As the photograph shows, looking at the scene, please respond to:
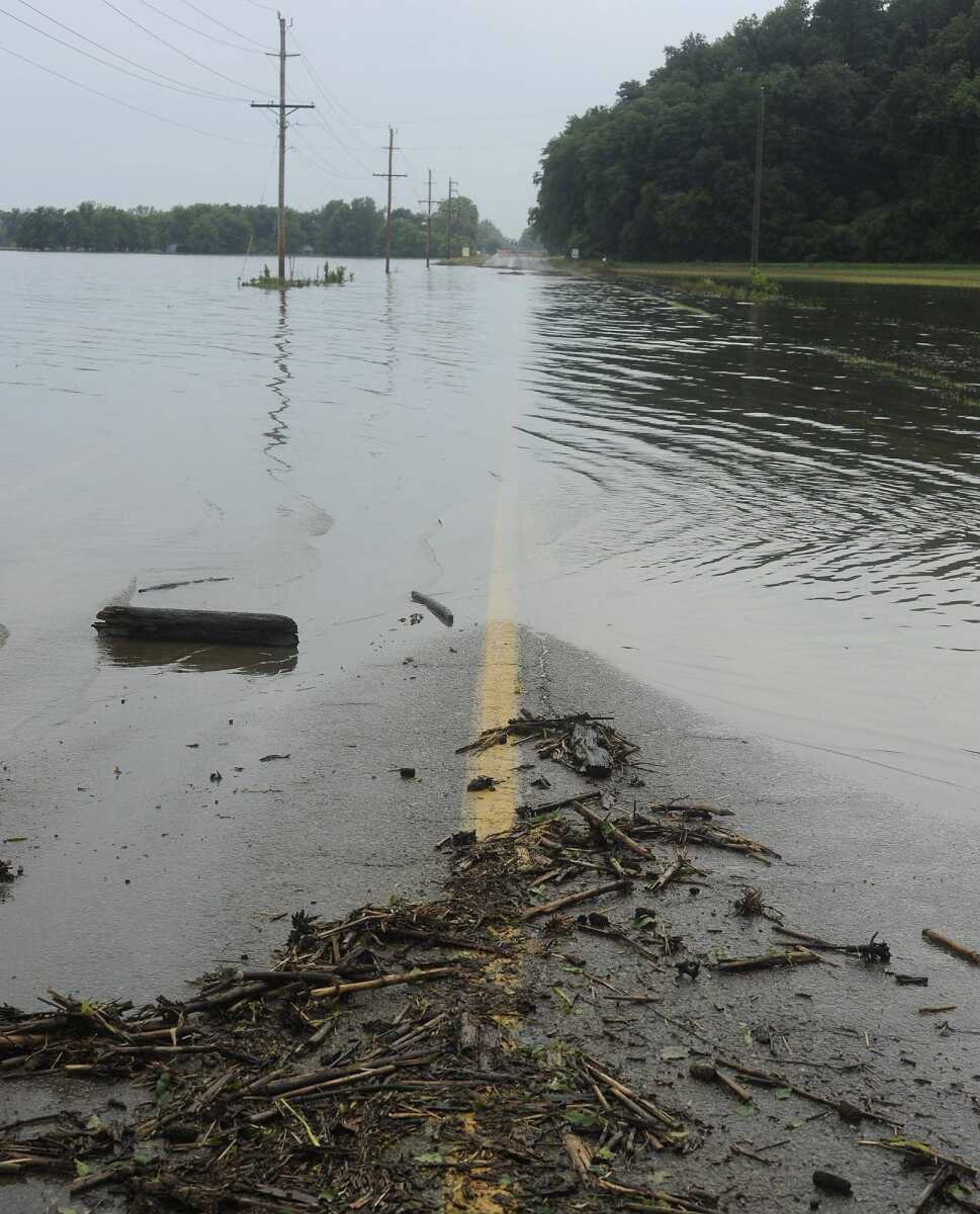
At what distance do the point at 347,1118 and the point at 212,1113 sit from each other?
0.29 m

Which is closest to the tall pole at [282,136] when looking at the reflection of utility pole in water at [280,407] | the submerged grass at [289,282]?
the submerged grass at [289,282]

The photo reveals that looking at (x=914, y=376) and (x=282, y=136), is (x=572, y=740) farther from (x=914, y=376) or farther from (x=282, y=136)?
(x=282, y=136)

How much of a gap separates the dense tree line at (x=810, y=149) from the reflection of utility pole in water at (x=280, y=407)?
243ft

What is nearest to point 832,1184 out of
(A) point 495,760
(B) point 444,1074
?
(B) point 444,1074

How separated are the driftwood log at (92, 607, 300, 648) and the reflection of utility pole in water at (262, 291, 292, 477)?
5634mm

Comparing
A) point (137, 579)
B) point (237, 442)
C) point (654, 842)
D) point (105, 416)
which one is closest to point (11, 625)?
point (137, 579)

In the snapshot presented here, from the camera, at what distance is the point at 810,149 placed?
359ft

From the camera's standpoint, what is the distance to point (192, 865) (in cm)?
419

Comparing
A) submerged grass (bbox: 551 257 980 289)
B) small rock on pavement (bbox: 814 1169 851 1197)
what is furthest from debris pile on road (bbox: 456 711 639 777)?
submerged grass (bbox: 551 257 980 289)

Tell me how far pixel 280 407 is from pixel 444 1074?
615 inches

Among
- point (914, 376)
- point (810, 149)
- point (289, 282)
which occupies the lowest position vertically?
point (914, 376)

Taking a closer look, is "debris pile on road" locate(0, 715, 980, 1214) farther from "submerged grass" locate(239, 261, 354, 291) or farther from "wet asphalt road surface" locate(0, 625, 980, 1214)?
"submerged grass" locate(239, 261, 354, 291)

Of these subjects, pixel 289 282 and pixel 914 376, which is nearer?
pixel 914 376

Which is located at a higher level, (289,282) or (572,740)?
(289,282)
